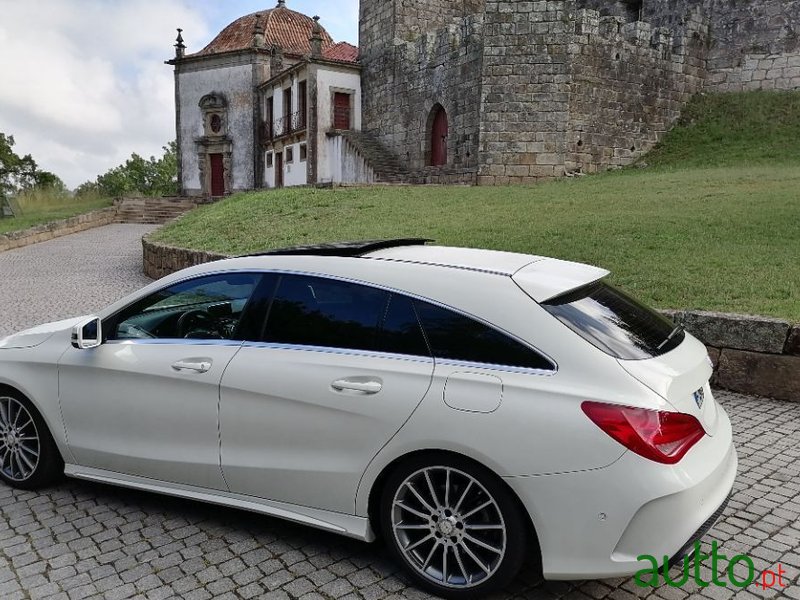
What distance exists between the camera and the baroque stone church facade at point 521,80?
22.2m

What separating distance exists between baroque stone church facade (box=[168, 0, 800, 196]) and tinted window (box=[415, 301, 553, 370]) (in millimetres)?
19883

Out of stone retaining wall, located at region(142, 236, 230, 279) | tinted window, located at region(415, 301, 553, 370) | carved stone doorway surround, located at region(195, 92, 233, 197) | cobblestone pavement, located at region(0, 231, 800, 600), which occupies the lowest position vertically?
cobblestone pavement, located at region(0, 231, 800, 600)

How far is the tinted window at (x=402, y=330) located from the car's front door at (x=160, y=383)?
837 mm

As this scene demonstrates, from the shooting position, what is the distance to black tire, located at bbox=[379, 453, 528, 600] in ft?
8.83

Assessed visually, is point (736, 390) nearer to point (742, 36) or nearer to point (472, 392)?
point (472, 392)

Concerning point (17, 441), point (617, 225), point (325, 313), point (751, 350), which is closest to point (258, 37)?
point (617, 225)

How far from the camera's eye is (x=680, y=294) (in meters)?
6.92

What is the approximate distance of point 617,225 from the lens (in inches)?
423

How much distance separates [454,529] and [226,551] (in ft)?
3.99

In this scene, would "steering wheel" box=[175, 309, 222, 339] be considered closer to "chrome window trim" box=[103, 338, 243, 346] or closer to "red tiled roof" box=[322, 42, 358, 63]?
"chrome window trim" box=[103, 338, 243, 346]

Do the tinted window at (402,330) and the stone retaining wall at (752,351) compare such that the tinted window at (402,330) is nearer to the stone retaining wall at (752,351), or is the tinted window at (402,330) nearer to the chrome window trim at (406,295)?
the chrome window trim at (406,295)

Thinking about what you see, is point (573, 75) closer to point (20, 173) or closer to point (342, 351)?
point (342, 351)

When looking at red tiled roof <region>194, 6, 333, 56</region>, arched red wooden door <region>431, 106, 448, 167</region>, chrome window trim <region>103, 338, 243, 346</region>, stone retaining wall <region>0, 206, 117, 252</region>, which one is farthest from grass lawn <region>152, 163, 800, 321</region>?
red tiled roof <region>194, 6, 333, 56</region>

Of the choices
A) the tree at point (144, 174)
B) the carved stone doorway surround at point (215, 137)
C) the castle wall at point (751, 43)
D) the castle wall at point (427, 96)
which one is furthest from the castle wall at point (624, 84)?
the tree at point (144, 174)
